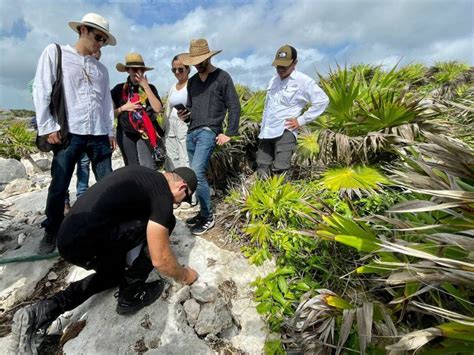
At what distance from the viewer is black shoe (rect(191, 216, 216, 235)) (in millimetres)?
3932

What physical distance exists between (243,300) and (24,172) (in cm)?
852

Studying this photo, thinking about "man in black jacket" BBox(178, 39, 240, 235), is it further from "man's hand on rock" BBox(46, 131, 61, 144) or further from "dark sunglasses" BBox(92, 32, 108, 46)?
"man's hand on rock" BBox(46, 131, 61, 144)

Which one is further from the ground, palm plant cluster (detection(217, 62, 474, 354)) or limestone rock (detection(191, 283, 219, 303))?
palm plant cluster (detection(217, 62, 474, 354))

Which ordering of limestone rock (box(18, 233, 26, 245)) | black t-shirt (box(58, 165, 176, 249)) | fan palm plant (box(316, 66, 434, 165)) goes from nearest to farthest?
black t-shirt (box(58, 165, 176, 249)), fan palm plant (box(316, 66, 434, 165)), limestone rock (box(18, 233, 26, 245))

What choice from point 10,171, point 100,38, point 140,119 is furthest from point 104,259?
point 10,171

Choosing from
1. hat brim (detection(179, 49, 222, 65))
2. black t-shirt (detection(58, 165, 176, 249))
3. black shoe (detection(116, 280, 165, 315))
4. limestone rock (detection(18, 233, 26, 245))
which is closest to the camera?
black t-shirt (detection(58, 165, 176, 249))

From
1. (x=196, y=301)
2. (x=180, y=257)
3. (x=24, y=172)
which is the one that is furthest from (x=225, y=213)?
(x=24, y=172)

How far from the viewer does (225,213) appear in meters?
4.20

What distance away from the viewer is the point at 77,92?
3.20 m

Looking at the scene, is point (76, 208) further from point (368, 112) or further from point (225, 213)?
point (368, 112)

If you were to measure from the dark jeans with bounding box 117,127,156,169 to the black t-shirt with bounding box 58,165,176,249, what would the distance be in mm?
1851

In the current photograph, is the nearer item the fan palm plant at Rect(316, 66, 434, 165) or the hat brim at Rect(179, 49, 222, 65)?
the fan palm plant at Rect(316, 66, 434, 165)

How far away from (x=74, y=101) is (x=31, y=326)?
6.85ft

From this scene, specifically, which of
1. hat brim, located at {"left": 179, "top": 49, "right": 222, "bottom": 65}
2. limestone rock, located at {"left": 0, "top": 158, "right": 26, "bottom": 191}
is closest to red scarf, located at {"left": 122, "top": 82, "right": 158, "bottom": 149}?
hat brim, located at {"left": 179, "top": 49, "right": 222, "bottom": 65}
